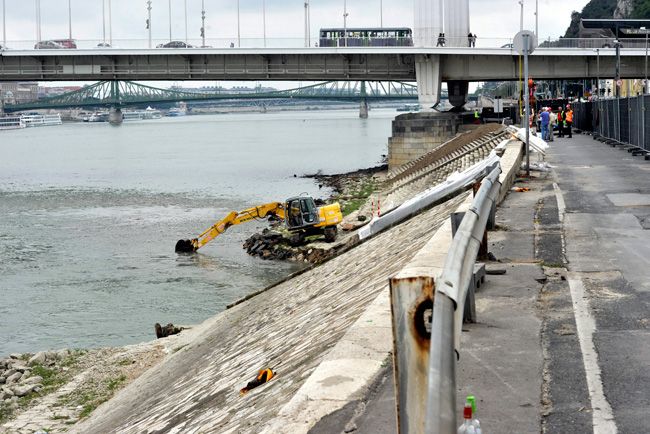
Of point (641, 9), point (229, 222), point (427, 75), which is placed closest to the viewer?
point (229, 222)

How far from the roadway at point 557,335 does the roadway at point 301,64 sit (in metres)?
61.3

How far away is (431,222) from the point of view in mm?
20047

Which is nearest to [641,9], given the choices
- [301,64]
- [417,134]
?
[301,64]

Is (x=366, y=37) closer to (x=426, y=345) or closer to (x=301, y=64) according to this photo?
(x=301, y=64)

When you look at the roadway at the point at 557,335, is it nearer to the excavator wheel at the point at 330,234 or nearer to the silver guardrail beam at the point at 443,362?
the silver guardrail beam at the point at 443,362

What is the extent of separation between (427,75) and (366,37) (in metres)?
9.76

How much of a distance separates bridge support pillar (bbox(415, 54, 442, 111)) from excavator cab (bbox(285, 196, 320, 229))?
4016cm

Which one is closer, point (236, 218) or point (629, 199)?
point (629, 199)

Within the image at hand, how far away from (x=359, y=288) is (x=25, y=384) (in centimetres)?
709

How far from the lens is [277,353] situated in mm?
12766

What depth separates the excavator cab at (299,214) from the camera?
38000 mm

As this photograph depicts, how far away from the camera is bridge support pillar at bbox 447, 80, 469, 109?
83.1 metres

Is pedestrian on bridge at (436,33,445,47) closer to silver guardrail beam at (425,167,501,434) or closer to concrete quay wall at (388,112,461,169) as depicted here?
concrete quay wall at (388,112,461,169)

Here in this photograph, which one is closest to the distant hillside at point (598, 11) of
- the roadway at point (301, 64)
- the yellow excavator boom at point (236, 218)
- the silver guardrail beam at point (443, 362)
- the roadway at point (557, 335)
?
the roadway at point (301, 64)
